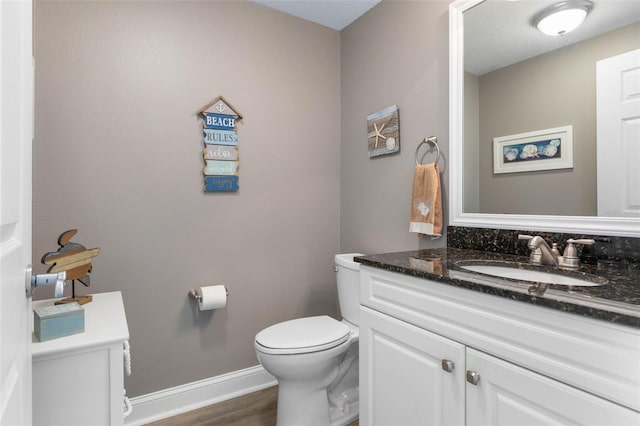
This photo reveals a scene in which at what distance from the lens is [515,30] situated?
1474 millimetres

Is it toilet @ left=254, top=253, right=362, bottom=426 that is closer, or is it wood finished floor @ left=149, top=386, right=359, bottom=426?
toilet @ left=254, top=253, right=362, bottom=426

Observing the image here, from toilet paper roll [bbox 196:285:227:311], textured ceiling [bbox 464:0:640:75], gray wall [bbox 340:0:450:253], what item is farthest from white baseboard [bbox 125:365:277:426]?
textured ceiling [bbox 464:0:640:75]

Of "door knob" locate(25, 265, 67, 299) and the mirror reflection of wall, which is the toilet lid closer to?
the mirror reflection of wall

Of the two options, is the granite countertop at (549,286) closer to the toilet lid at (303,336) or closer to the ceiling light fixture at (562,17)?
the toilet lid at (303,336)

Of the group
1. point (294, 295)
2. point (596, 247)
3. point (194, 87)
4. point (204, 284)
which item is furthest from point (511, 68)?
point (204, 284)

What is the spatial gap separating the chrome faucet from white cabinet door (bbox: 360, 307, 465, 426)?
498 mm

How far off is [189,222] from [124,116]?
2.04ft

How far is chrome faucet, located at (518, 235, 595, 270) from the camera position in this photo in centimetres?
118

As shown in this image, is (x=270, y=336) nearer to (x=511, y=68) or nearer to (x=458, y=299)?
(x=458, y=299)

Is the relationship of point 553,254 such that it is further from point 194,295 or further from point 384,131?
point 194,295

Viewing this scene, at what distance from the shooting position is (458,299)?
3.43ft

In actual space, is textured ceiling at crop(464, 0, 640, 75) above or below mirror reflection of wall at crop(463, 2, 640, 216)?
above

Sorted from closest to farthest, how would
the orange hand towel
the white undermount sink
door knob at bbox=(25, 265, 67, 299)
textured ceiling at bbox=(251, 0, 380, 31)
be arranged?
door knob at bbox=(25, 265, 67, 299) < the white undermount sink < the orange hand towel < textured ceiling at bbox=(251, 0, 380, 31)

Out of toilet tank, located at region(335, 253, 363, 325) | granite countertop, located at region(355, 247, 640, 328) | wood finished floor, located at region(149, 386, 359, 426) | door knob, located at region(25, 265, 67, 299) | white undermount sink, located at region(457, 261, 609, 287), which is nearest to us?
door knob, located at region(25, 265, 67, 299)
